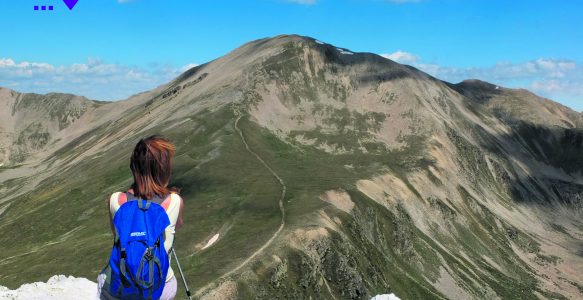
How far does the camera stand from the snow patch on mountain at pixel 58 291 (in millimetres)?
28906

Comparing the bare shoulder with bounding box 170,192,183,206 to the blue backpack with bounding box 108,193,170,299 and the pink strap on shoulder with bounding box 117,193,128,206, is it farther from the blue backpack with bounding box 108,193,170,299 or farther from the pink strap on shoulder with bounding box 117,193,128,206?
the pink strap on shoulder with bounding box 117,193,128,206

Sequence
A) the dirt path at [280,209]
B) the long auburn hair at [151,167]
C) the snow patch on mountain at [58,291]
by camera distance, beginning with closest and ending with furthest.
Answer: the long auburn hair at [151,167], the snow patch on mountain at [58,291], the dirt path at [280,209]

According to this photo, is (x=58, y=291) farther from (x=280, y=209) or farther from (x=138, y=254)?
(x=280, y=209)

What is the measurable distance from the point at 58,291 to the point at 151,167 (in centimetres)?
2376

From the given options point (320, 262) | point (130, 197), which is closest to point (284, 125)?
point (320, 262)

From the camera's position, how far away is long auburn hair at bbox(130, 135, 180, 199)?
10109 millimetres

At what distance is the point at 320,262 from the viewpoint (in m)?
80.2

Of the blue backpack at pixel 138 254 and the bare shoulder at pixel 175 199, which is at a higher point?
the bare shoulder at pixel 175 199

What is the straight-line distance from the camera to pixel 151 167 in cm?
1017

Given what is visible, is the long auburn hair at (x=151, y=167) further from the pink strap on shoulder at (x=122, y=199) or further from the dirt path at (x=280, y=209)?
the dirt path at (x=280, y=209)

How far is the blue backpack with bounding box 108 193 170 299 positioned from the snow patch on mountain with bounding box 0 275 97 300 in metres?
19.9

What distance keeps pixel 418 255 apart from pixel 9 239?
311 feet

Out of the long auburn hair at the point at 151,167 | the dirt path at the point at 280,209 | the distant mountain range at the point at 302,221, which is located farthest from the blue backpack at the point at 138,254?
the dirt path at the point at 280,209

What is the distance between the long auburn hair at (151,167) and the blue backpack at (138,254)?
1.19ft
